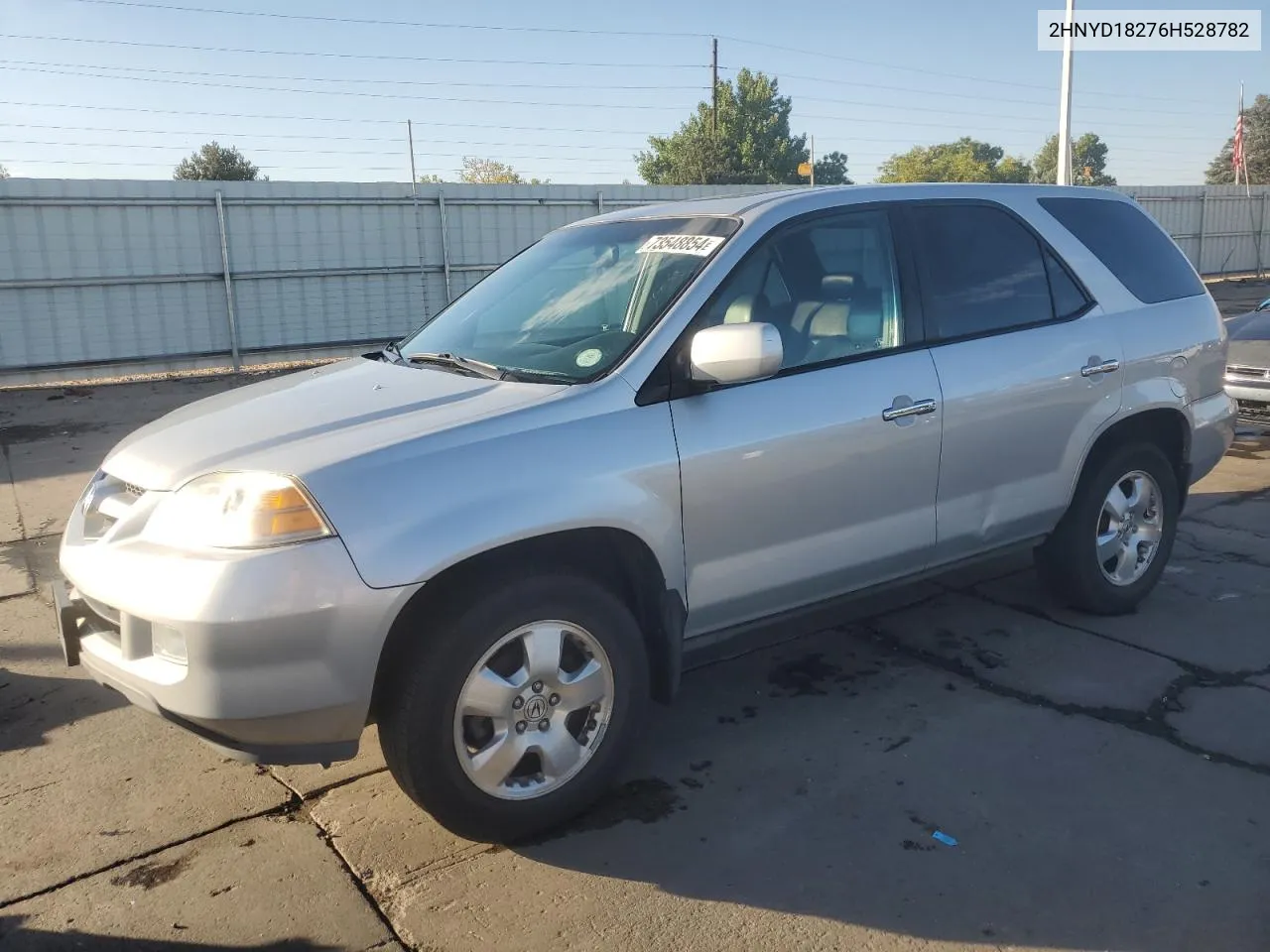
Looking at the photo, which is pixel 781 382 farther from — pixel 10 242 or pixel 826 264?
pixel 10 242

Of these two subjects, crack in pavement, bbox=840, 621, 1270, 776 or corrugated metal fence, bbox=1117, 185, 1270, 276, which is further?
corrugated metal fence, bbox=1117, 185, 1270, 276

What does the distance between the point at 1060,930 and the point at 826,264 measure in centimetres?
226

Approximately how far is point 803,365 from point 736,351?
0.54 metres

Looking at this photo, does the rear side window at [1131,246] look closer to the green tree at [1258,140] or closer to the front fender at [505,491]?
the front fender at [505,491]

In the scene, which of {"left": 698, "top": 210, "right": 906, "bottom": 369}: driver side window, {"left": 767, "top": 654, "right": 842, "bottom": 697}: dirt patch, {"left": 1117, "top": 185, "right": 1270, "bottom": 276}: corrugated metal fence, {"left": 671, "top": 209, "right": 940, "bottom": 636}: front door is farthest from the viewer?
{"left": 1117, "top": 185, "right": 1270, "bottom": 276}: corrugated metal fence

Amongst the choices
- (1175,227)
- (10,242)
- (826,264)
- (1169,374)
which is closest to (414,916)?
(826,264)

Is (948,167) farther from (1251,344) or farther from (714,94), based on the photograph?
(1251,344)

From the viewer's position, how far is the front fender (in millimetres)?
2723

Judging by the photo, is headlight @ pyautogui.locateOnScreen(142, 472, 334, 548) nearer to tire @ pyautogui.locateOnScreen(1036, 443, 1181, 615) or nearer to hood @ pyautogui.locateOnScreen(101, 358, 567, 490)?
hood @ pyautogui.locateOnScreen(101, 358, 567, 490)

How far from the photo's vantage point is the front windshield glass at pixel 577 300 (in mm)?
3473

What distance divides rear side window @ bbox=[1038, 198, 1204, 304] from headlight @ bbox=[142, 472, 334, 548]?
11.4 feet

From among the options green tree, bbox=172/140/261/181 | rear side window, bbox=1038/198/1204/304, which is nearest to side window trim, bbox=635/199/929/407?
rear side window, bbox=1038/198/1204/304

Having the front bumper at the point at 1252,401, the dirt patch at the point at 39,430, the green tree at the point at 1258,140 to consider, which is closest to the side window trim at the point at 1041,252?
the front bumper at the point at 1252,401

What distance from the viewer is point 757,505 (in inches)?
135
